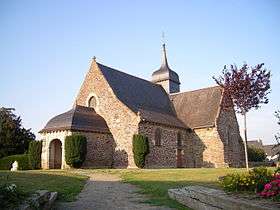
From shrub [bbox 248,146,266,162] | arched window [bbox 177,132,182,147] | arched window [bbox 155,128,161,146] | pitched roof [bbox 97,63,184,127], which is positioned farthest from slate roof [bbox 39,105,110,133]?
shrub [bbox 248,146,266,162]

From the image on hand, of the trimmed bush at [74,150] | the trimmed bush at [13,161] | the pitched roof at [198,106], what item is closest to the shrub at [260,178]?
the trimmed bush at [74,150]

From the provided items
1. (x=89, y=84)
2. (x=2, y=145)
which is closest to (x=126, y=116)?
(x=89, y=84)

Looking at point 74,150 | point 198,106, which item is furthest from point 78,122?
point 198,106

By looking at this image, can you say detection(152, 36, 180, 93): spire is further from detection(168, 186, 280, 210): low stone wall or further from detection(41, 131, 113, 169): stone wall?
detection(168, 186, 280, 210): low stone wall

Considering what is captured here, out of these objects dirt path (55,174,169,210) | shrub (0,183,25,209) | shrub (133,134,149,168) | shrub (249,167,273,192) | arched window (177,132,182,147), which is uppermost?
arched window (177,132,182,147)

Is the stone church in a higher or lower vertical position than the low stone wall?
higher

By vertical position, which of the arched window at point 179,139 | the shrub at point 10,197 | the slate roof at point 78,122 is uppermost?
the slate roof at point 78,122

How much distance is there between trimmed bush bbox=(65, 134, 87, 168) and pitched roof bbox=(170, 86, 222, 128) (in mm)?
11783

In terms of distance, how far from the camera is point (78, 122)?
25.1 m

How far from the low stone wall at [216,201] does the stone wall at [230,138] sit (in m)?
22.5

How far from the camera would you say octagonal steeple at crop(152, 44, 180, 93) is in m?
40.7

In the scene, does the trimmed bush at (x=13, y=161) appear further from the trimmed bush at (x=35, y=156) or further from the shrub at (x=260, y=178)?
the shrub at (x=260, y=178)

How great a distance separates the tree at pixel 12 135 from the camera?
31.2m

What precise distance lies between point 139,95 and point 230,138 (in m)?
10.0
